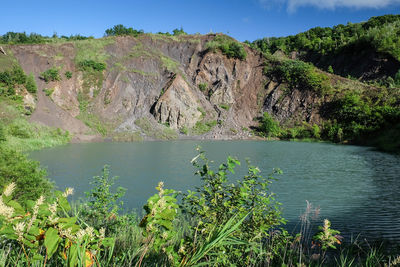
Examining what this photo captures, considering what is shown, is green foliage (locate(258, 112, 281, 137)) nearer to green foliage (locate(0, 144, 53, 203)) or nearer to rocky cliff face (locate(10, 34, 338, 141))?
rocky cliff face (locate(10, 34, 338, 141))

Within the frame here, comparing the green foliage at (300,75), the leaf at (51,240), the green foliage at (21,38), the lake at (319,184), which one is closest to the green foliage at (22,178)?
the lake at (319,184)

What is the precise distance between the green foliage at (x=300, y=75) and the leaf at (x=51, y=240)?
5035 centimetres

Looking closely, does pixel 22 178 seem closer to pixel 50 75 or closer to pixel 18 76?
pixel 18 76

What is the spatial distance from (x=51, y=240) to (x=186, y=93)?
153 ft

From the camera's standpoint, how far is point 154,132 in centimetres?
4141

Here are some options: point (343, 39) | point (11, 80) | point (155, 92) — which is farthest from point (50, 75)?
point (343, 39)

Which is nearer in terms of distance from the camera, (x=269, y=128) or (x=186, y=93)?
(x=269, y=128)

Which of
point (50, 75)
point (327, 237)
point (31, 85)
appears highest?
point (50, 75)

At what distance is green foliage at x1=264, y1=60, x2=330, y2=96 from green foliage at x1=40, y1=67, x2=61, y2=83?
38.3 meters

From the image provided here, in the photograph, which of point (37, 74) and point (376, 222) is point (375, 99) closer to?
point (376, 222)

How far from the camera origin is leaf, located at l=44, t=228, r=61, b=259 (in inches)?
54.9

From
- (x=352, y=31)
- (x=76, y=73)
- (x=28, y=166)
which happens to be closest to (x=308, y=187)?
(x=28, y=166)

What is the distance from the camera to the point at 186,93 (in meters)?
47.4

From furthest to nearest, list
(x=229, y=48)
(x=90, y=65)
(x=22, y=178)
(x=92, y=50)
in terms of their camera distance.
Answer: (x=229, y=48)
(x=92, y=50)
(x=90, y=65)
(x=22, y=178)
